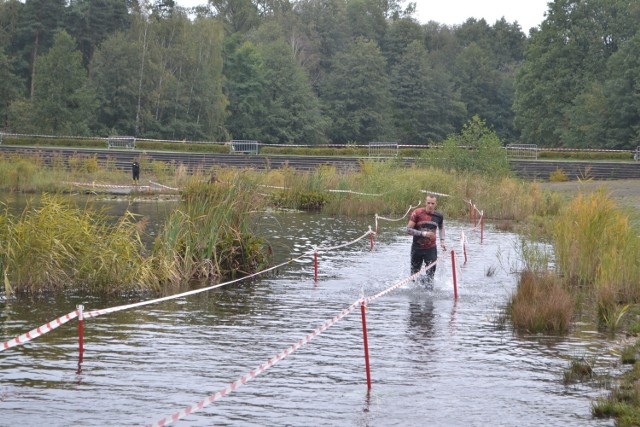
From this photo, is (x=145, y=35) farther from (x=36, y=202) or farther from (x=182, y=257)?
(x=182, y=257)

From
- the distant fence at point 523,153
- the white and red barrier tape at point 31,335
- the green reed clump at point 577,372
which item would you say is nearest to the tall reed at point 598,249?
the green reed clump at point 577,372

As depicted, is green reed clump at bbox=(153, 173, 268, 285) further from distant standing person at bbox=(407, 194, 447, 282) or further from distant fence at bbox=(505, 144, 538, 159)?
distant fence at bbox=(505, 144, 538, 159)

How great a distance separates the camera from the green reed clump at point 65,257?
53.7 ft

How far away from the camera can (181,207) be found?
1906 centimetres

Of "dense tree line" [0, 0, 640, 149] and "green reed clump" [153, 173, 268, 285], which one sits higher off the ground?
"dense tree line" [0, 0, 640, 149]

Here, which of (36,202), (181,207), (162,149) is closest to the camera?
(181,207)

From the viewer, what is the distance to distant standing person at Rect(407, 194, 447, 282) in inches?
667

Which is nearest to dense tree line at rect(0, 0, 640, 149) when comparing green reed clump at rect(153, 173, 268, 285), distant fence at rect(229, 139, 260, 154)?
distant fence at rect(229, 139, 260, 154)

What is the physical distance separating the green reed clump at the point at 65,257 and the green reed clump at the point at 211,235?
2.61ft

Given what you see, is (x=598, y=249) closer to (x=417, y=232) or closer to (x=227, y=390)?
(x=417, y=232)

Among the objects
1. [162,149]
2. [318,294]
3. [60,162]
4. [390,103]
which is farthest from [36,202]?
[390,103]

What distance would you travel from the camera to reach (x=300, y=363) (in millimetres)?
12039

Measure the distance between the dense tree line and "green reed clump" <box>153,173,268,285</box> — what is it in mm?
57078

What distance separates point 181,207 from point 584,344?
8.67 metres
